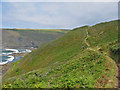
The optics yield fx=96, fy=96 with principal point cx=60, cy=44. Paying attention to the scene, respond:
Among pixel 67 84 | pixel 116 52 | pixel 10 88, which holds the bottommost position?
pixel 10 88

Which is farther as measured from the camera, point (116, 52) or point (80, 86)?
point (116, 52)

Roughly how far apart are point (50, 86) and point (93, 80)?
319 inches

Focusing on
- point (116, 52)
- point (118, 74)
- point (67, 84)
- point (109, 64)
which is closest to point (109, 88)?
point (118, 74)

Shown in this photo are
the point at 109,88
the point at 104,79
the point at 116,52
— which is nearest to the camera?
the point at 109,88

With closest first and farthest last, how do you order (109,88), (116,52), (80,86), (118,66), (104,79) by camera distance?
(109,88) → (80,86) → (104,79) → (118,66) → (116,52)

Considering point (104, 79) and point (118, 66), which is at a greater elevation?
point (118, 66)

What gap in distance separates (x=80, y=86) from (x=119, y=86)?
622 cm

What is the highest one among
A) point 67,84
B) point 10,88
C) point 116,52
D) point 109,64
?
point 116,52

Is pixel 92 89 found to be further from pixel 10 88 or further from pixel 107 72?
pixel 10 88

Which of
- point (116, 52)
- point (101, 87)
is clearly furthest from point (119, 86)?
point (116, 52)

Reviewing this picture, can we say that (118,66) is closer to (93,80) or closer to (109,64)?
(109,64)

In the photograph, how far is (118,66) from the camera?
902 inches

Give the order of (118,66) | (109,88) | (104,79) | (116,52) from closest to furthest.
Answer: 1. (109,88)
2. (104,79)
3. (118,66)
4. (116,52)

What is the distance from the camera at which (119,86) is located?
614 inches
